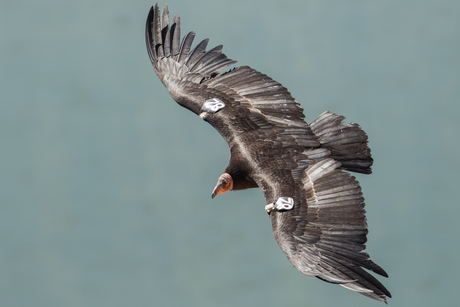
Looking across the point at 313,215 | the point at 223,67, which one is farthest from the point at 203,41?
the point at 313,215

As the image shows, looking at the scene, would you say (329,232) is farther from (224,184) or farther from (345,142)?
(224,184)

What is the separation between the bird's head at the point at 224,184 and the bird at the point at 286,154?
0.02m

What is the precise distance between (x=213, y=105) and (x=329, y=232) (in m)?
3.38

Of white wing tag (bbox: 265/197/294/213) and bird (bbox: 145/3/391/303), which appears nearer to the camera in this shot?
bird (bbox: 145/3/391/303)

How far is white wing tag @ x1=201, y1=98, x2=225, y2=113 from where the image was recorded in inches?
521

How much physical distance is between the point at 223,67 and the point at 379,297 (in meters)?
5.64

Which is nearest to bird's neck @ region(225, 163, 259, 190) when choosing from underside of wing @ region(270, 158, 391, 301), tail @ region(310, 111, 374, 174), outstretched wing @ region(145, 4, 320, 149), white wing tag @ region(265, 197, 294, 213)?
outstretched wing @ region(145, 4, 320, 149)

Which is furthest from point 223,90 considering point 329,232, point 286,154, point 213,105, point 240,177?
point 329,232

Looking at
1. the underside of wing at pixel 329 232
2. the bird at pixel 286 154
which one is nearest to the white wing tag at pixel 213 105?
the bird at pixel 286 154

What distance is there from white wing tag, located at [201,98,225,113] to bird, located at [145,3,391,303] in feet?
0.06

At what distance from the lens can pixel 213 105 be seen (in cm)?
1328

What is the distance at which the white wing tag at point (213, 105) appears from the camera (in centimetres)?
1323

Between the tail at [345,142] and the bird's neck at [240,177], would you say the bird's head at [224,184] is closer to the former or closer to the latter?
the bird's neck at [240,177]

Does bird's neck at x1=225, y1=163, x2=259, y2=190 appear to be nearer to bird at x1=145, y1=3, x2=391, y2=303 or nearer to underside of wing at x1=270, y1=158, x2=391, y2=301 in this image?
bird at x1=145, y1=3, x2=391, y2=303
